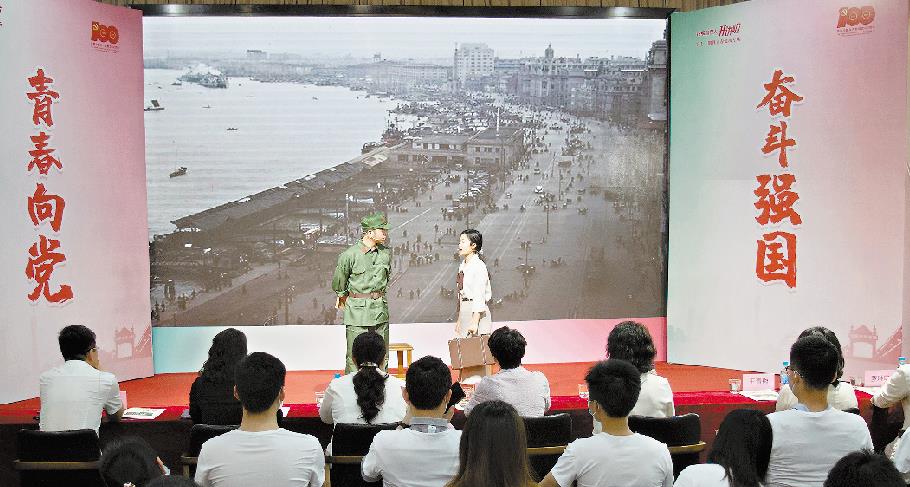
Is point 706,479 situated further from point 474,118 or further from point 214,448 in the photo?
point 474,118

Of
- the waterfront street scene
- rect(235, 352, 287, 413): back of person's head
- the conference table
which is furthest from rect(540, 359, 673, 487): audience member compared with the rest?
the waterfront street scene

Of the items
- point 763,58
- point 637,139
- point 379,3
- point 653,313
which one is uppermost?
point 379,3

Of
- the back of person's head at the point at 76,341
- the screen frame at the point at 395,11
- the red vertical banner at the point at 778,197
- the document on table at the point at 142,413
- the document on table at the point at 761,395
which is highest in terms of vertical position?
the screen frame at the point at 395,11

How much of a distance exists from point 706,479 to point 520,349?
1629 millimetres

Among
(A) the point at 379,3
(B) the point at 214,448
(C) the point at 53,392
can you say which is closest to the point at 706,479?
(B) the point at 214,448

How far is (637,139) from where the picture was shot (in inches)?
336

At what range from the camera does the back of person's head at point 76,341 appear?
15.0 feet

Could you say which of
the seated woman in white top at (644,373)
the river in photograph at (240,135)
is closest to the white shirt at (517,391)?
the seated woman in white top at (644,373)

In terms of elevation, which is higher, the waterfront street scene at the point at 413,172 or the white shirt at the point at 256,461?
the waterfront street scene at the point at 413,172

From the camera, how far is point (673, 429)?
4.22 meters

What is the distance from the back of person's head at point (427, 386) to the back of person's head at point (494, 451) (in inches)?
22.7

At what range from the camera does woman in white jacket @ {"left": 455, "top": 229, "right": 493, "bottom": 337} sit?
7.17 m

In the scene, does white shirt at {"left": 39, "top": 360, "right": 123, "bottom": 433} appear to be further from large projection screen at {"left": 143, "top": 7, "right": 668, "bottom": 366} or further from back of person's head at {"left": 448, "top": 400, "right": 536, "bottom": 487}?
large projection screen at {"left": 143, "top": 7, "right": 668, "bottom": 366}

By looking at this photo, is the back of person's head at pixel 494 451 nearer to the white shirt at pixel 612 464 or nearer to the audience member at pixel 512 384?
the white shirt at pixel 612 464
